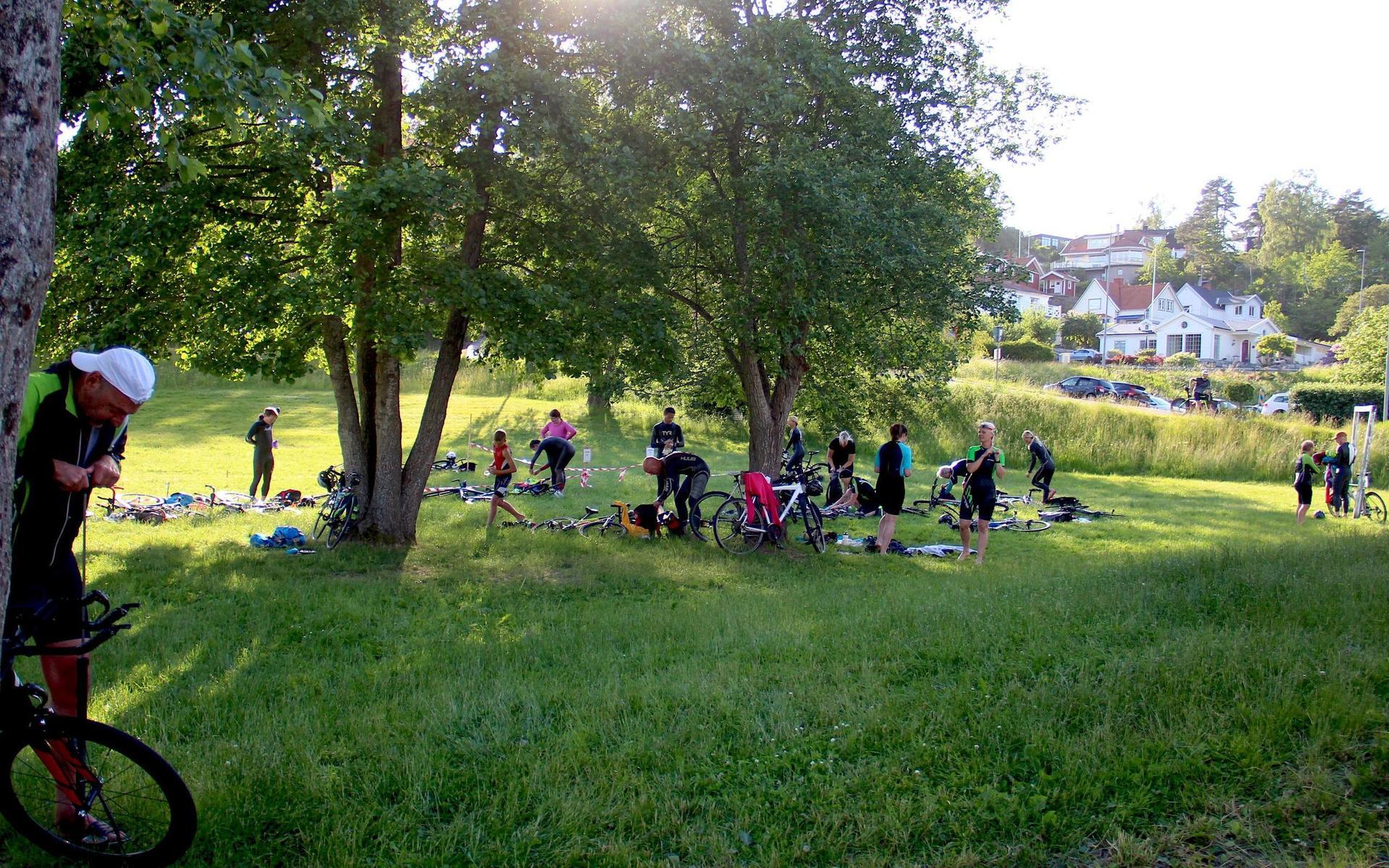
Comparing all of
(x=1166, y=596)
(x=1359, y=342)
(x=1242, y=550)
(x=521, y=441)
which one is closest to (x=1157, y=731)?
(x=1166, y=596)

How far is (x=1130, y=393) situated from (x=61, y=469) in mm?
44841

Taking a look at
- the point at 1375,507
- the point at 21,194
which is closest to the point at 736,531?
the point at 21,194

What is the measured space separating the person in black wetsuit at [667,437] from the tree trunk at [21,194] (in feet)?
40.0

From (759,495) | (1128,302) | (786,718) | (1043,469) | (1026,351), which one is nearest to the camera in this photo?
(786,718)

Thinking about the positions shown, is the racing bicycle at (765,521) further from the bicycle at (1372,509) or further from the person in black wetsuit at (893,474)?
the bicycle at (1372,509)

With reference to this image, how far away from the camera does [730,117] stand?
1237 centimetres

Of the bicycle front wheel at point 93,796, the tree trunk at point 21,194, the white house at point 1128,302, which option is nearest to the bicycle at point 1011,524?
the bicycle front wheel at point 93,796

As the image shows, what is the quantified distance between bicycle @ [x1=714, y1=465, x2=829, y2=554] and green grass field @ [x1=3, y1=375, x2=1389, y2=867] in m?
3.21

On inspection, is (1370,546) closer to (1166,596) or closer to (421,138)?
(1166,596)

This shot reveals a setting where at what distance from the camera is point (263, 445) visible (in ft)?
54.6

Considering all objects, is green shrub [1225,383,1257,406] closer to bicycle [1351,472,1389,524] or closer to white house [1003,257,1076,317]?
bicycle [1351,472,1389,524]

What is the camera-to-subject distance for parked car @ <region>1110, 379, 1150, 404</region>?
41688 millimetres

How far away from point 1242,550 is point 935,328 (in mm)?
5860

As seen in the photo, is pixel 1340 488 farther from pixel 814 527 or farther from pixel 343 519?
pixel 343 519
